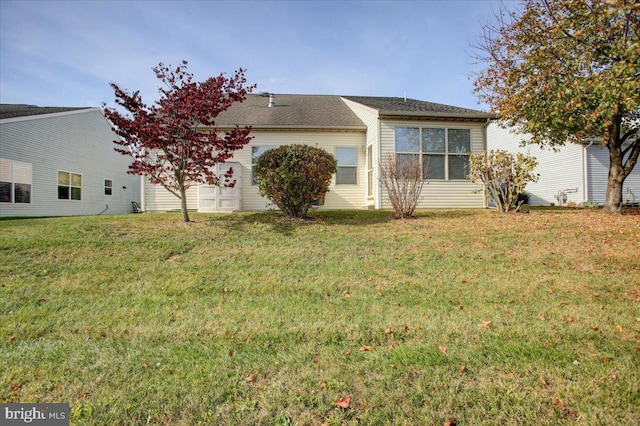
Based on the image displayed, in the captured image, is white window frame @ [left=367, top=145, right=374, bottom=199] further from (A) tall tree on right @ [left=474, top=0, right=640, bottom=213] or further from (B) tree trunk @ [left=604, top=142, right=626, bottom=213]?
(B) tree trunk @ [left=604, top=142, right=626, bottom=213]

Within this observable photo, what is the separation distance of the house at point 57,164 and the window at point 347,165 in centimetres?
1344

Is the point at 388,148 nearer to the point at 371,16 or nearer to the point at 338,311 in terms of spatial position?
the point at 371,16

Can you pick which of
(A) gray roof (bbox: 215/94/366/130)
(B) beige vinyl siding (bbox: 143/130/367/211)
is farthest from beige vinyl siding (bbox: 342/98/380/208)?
(B) beige vinyl siding (bbox: 143/130/367/211)

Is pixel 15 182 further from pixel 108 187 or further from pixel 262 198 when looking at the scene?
pixel 262 198

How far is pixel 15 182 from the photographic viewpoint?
1354cm

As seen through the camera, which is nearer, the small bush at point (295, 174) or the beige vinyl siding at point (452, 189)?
the small bush at point (295, 174)

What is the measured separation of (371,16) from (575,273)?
30.2ft

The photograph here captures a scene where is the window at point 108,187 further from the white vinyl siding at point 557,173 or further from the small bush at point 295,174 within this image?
the white vinyl siding at point 557,173

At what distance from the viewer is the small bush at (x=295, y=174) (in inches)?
307

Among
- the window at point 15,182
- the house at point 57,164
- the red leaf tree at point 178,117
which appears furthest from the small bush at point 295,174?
the house at point 57,164

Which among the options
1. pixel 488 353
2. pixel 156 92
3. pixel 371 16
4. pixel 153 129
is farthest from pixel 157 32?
pixel 488 353

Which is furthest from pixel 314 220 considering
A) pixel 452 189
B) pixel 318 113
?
pixel 318 113

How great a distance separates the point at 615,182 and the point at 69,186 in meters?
22.2

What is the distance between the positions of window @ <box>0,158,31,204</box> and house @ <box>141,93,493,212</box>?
5.93 metres
